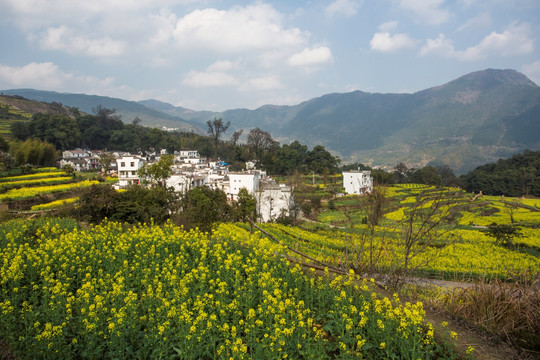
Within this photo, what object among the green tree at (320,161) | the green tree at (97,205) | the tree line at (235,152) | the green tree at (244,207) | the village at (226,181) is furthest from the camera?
the green tree at (320,161)

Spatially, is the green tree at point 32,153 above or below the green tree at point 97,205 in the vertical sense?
above

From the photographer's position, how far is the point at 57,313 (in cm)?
399

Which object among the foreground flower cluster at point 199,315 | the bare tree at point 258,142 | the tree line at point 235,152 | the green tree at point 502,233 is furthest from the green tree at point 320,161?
the foreground flower cluster at point 199,315

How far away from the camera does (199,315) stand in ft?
12.5

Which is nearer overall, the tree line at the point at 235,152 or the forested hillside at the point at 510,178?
the tree line at the point at 235,152

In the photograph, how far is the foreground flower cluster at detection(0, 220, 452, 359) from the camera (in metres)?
3.52

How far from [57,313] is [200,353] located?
1.97 m

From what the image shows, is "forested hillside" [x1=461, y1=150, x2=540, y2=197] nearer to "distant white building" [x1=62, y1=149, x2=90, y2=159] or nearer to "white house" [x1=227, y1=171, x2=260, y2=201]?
"white house" [x1=227, y1=171, x2=260, y2=201]

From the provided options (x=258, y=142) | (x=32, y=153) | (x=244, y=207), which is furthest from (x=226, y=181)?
(x=258, y=142)

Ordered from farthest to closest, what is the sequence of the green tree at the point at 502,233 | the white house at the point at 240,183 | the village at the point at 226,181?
the white house at the point at 240,183, the village at the point at 226,181, the green tree at the point at 502,233

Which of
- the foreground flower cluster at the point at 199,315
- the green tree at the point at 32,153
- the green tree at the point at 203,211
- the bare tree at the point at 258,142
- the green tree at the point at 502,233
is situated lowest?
the green tree at the point at 502,233

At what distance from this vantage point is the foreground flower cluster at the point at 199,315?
352cm

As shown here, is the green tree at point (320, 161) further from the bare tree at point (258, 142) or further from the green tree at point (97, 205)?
the green tree at point (97, 205)

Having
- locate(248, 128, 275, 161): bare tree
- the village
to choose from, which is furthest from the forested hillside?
locate(248, 128, 275, 161): bare tree
